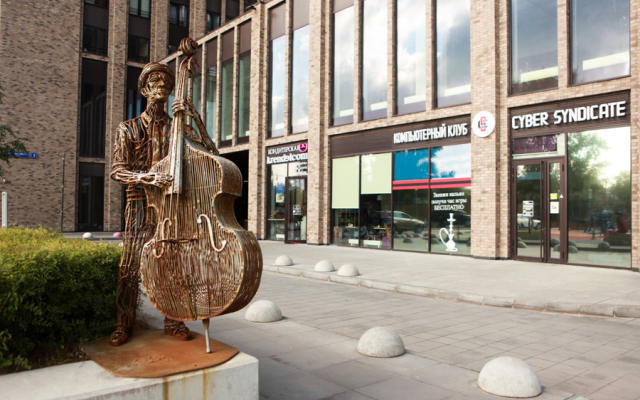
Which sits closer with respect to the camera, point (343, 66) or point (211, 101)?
point (343, 66)

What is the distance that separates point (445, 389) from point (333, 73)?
17.4 metres

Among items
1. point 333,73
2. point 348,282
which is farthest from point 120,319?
point 333,73

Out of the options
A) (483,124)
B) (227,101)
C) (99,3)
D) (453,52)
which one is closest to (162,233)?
(483,124)

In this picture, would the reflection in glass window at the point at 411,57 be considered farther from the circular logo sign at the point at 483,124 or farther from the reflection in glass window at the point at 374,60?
the circular logo sign at the point at 483,124

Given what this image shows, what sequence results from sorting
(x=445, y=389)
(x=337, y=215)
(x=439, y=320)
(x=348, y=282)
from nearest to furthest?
(x=445, y=389) → (x=439, y=320) → (x=348, y=282) → (x=337, y=215)

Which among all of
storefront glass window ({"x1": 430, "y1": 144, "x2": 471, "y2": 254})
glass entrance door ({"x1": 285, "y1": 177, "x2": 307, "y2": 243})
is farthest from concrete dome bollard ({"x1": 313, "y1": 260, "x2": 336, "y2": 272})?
glass entrance door ({"x1": 285, "y1": 177, "x2": 307, "y2": 243})

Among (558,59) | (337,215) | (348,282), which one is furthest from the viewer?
(337,215)

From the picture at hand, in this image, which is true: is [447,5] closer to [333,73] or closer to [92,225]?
[333,73]

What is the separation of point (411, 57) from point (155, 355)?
15.7 metres

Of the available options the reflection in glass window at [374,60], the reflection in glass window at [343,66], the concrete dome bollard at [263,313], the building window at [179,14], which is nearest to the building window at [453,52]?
the reflection in glass window at [374,60]

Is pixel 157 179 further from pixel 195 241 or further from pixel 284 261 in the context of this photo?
pixel 284 261

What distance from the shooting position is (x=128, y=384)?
9.65ft

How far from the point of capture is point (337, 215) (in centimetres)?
1975

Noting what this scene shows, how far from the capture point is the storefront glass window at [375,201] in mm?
17672
